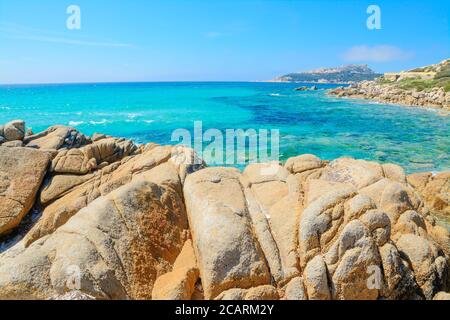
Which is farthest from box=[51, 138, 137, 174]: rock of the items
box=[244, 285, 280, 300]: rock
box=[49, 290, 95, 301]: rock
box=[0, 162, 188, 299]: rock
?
box=[244, 285, 280, 300]: rock

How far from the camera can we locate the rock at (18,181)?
10375 mm

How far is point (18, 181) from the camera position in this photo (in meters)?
11.0

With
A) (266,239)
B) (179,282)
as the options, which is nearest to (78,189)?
(179,282)

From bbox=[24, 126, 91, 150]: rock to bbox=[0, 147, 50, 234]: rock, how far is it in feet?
10.4

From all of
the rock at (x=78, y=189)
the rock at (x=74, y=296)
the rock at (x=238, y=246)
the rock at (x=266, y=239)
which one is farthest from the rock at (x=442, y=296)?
the rock at (x=78, y=189)

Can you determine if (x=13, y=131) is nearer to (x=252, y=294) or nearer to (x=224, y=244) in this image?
(x=224, y=244)

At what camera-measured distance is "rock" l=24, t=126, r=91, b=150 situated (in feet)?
49.5

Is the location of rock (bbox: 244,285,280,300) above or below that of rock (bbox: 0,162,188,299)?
below

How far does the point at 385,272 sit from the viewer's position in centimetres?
647

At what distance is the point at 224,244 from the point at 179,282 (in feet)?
3.83

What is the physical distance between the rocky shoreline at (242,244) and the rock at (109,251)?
21mm

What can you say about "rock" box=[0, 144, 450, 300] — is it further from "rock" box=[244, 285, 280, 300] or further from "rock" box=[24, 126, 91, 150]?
"rock" box=[24, 126, 91, 150]

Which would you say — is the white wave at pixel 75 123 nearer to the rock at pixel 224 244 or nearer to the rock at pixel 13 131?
the rock at pixel 13 131
